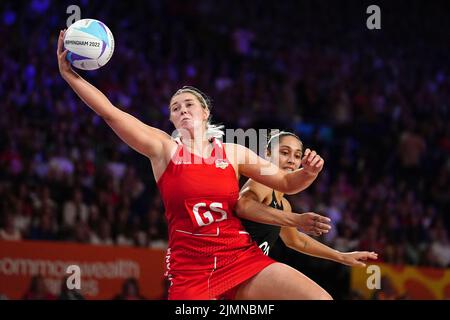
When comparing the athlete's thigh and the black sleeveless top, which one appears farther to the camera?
the black sleeveless top

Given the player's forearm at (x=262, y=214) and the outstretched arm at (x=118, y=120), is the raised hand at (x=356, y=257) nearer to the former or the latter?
the player's forearm at (x=262, y=214)

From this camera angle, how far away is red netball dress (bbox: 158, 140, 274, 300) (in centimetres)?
471

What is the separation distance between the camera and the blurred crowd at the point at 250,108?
9.88 meters

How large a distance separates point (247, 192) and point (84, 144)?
5922mm

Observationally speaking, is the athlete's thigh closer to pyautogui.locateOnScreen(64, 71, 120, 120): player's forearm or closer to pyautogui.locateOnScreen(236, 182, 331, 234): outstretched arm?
pyautogui.locateOnScreen(236, 182, 331, 234): outstretched arm

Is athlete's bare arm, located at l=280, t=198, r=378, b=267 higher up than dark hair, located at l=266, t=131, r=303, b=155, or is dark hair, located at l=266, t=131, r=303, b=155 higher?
dark hair, located at l=266, t=131, r=303, b=155

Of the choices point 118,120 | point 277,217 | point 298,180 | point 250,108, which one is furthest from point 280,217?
point 250,108

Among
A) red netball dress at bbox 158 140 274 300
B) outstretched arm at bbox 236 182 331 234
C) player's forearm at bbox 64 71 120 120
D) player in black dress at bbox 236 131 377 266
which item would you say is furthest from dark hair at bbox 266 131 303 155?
player's forearm at bbox 64 71 120 120

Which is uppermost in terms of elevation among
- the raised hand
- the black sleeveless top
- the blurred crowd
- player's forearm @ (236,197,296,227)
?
the blurred crowd

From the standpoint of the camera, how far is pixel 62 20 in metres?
13.4

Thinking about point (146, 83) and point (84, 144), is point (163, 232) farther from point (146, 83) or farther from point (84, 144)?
point (146, 83)

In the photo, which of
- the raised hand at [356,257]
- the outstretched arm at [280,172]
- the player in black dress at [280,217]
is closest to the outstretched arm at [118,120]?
the outstretched arm at [280,172]

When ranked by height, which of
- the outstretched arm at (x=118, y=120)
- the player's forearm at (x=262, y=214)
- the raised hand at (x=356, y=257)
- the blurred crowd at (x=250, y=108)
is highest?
the blurred crowd at (x=250, y=108)

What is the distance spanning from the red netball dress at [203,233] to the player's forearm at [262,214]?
0.09 metres
